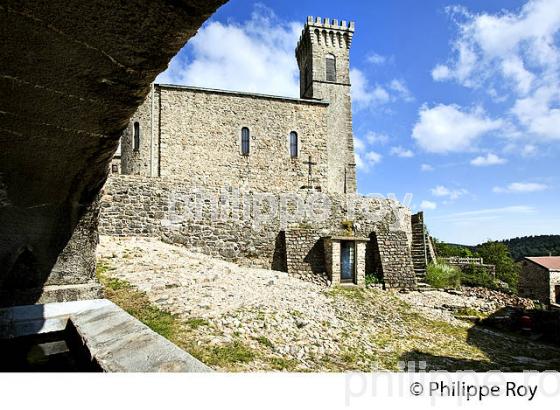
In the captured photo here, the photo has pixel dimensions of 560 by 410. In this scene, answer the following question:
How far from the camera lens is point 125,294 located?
832 centimetres

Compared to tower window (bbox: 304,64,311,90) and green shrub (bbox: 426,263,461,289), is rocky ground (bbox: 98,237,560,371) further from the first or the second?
tower window (bbox: 304,64,311,90)

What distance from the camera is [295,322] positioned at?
26.1 ft

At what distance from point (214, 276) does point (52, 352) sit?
26.8 feet

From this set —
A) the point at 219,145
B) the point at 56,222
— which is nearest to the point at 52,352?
the point at 56,222

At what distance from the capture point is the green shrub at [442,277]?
16609 mm

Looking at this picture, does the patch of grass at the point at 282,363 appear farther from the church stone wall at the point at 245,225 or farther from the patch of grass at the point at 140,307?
the church stone wall at the point at 245,225

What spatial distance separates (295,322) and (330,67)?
82.9 feet

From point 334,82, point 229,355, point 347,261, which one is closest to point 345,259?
point 347,261

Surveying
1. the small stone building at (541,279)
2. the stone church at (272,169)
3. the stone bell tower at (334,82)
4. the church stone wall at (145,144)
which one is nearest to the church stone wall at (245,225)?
the stone church at (272,169)

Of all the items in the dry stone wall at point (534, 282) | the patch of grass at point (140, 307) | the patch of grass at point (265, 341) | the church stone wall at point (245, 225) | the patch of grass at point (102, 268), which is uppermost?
the church stone wall at point (245, 225)

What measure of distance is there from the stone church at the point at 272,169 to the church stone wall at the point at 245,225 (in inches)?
1.7

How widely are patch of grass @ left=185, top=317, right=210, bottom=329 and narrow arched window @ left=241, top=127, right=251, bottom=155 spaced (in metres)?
15.3

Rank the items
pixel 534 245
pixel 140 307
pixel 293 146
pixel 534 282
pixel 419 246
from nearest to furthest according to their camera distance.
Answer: pixel 140 307, pixel 419 246, pixel 293 146, pixel 534 282, pixel 534 245

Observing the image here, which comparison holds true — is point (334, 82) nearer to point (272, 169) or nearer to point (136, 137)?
point (272, 169)
